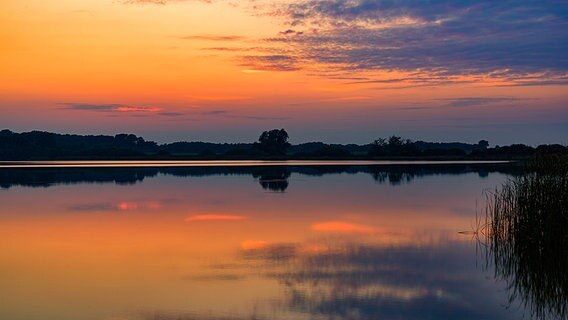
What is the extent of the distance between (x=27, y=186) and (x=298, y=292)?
18855 mm

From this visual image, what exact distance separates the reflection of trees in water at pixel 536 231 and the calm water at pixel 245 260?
0.39m

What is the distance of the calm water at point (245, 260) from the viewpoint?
689 cm

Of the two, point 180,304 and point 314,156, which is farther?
point 314,156

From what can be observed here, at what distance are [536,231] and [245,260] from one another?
13.7 feet

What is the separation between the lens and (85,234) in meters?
12.1

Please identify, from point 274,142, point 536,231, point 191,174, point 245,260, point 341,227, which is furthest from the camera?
point 274,142

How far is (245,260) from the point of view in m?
9.44

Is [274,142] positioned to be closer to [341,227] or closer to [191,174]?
[191,174]

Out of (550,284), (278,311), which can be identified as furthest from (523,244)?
(278,311)

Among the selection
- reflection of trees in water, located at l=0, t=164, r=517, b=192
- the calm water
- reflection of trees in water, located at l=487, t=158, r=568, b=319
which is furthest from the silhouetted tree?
reflection of trees in water, located at l=487, t=158, r=568, b=319

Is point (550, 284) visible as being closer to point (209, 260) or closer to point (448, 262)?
point (448, 262)

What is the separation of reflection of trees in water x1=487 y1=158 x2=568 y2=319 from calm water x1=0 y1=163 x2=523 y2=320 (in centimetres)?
39

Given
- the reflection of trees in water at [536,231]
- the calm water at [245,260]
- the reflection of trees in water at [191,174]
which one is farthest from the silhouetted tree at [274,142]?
the reflection of trees in water at [536,231]

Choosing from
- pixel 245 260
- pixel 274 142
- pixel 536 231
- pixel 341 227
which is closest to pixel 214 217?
pixel 341 227
